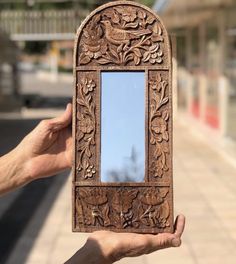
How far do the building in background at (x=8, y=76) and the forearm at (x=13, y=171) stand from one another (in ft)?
59.8

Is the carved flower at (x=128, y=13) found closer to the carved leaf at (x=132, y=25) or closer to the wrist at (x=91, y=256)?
the carved leaf at (x=132, y=25)

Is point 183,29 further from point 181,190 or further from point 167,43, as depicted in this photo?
point 167,43

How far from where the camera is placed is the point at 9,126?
20.7m

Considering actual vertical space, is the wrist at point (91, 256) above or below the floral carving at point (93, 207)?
below

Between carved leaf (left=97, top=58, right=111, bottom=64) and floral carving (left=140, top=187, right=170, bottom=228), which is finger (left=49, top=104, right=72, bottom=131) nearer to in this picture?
carved leaf (left=97, top=58, right=111, bottom=64)

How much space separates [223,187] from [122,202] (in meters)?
7.27

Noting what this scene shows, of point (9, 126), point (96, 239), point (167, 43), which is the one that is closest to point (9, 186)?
point (96, 239)

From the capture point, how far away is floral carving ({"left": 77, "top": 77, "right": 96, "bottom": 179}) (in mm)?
2688

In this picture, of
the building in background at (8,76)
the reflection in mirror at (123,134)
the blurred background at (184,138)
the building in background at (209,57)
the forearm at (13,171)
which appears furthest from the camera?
the building in background at (8,76)

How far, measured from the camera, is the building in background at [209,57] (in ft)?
46.4

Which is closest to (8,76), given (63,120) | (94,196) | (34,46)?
(63,120)

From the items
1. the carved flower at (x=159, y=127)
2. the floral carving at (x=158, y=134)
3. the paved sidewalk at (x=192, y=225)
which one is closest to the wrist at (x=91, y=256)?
the floral carving at (x=158, y=134)

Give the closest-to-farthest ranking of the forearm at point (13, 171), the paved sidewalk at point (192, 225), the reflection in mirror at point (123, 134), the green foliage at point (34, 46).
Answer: the reflection in mirror at point (123, 134)
the forearm at point (13, 171)
the paved sidewalk at point (192, 225)
the green foliage at point (34, 46)

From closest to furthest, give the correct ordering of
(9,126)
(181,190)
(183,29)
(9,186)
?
(9,186) → (181,190) → (9,126) → (183,29)
